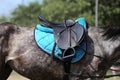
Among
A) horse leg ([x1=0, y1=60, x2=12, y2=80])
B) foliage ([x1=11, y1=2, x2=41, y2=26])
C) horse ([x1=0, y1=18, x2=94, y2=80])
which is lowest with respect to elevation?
foliage ([x1=11, y1=2, x2=41, y2=26])

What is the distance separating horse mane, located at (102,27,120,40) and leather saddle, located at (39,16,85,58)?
0.48 metres

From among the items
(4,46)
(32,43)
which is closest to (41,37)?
(32,43)

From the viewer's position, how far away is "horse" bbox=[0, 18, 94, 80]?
24.1ft

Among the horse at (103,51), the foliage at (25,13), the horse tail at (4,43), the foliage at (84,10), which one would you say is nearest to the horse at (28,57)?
the horse tail at (4,43)

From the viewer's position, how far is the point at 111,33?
24.8 ft

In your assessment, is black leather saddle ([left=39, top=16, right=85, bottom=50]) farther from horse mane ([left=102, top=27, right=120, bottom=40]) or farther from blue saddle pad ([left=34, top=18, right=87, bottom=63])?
horse mane ([left=102, top=27, right=120, bottom=40])

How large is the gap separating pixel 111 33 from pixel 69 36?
84 centimetres

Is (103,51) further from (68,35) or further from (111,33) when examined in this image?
(68,35)

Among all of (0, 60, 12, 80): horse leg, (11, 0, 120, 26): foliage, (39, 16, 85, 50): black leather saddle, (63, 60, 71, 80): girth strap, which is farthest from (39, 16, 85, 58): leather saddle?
(11, 0, 120, 26): foliage

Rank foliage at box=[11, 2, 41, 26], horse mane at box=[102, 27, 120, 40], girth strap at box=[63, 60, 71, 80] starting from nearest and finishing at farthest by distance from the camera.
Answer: girth strap at box=[63, 60, 71, 80] < horse mane at box=[102, 27, 120, 40] < foliage at box=[11, 2, 41, 26]

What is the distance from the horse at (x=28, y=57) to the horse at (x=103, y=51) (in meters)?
0.11

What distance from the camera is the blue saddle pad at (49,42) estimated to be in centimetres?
732

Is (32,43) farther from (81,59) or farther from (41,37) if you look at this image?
(81,59)

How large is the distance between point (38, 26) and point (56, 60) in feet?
2.67
